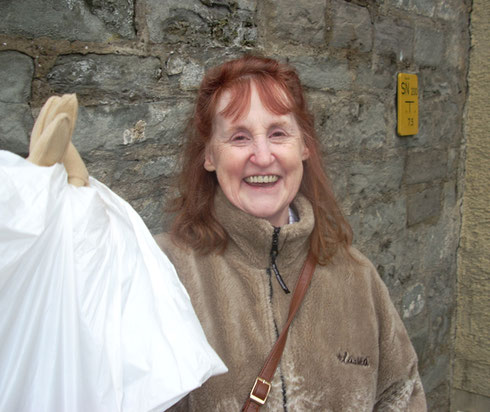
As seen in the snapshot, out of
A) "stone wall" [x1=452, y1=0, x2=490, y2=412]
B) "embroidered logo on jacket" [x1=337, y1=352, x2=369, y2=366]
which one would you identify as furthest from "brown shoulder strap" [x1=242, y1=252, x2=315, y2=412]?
"stone wall" [x1=452, y1=0, x2=490, y2=412]

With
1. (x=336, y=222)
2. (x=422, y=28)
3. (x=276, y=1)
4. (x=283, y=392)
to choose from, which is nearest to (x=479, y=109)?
(x=422, y=28)

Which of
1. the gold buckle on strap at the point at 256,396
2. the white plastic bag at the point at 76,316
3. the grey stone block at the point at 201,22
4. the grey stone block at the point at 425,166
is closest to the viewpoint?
the white plastic bag at the point at 76,316

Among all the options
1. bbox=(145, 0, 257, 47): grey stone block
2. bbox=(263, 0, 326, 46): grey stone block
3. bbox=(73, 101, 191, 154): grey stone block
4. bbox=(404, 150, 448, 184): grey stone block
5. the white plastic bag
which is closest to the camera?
the white plastic bag

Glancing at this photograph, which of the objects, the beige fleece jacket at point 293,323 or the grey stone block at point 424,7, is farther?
the grey stone block at point 424,7

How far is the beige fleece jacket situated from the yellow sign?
1.25m

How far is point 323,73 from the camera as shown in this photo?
84.1 inches

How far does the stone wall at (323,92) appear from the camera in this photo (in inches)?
54.7

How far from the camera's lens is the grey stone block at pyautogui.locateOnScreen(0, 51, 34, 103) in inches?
50.9

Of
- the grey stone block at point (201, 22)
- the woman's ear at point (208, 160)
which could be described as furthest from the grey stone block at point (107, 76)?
the woman's ear at point (208, 160)

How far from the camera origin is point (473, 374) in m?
3.05

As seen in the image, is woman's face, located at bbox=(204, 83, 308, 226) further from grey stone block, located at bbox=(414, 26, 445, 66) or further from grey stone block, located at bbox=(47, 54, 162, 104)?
grey stone block, located at bbox=(414, 26, 445, 66)

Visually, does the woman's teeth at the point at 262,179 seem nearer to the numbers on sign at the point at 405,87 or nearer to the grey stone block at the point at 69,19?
the grey stone block at the point at 69,19

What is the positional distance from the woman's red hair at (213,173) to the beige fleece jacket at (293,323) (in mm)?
44

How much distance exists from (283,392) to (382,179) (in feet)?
4.79
